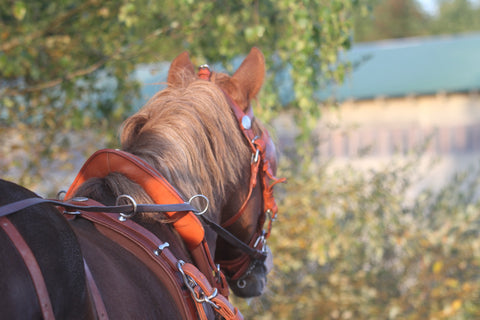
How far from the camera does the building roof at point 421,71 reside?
12.6m

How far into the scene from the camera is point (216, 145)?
5.78ft

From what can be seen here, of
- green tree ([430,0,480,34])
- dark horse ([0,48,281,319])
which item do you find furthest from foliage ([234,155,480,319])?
green tree ([430,0,480,34])

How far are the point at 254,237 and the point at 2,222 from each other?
3.51ft

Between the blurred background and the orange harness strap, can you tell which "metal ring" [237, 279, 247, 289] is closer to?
the orange harness strap

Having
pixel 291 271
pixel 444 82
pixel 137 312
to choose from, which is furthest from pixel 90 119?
pixel 444 82

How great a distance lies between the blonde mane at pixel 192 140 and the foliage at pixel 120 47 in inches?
50.8

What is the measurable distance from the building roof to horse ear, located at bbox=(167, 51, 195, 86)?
33.3 feet

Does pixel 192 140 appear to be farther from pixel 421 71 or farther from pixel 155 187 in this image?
pixel 421 71

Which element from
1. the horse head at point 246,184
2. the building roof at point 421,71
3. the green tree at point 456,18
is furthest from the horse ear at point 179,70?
the green tree at point 456,18

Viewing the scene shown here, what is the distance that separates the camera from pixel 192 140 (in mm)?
1703

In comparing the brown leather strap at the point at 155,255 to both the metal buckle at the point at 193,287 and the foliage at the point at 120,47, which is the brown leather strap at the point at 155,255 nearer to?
the metal buckle at the point at 193,287

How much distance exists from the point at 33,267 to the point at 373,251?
163 inches

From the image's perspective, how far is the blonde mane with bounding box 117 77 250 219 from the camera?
1659mm

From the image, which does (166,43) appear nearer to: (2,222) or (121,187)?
(121,187)
